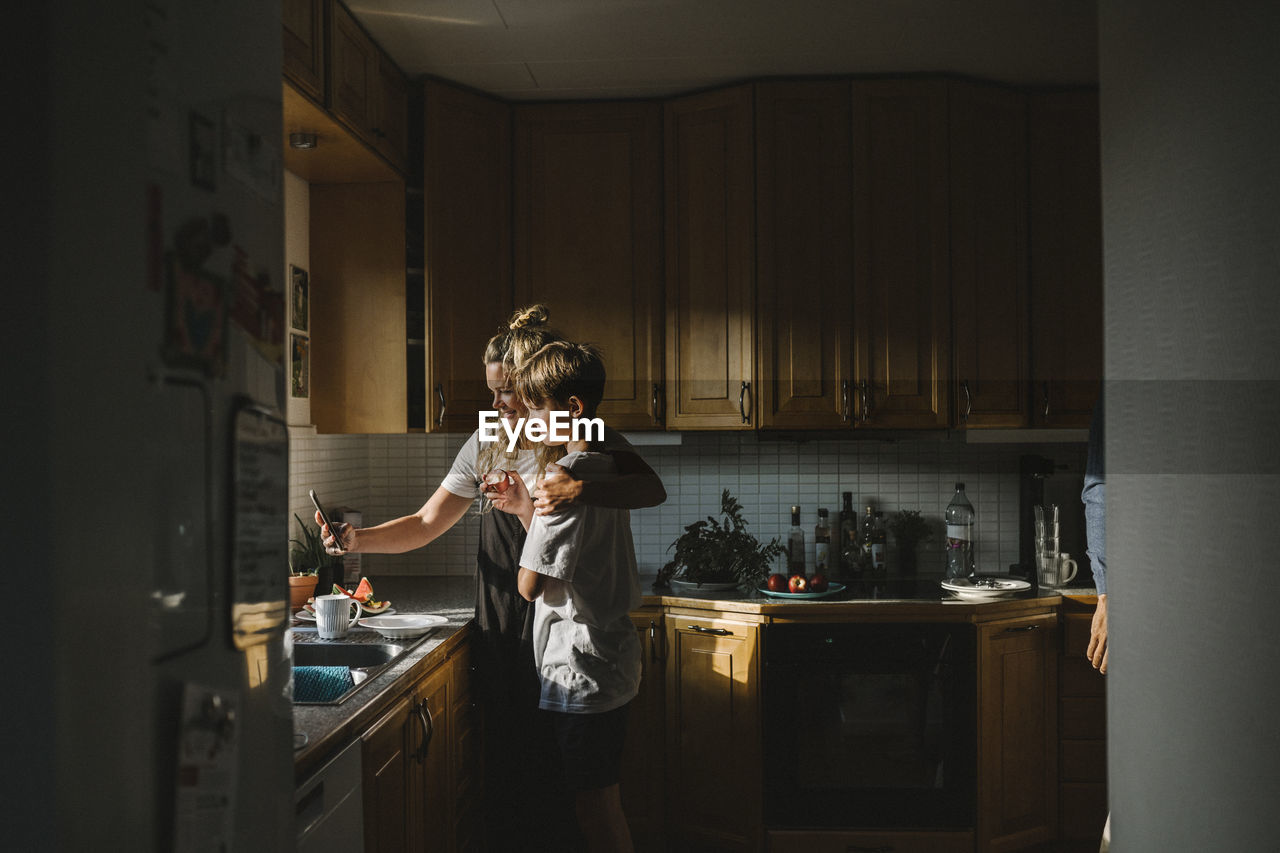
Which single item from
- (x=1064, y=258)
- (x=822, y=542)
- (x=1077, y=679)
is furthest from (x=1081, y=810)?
(x=1064, y=258)

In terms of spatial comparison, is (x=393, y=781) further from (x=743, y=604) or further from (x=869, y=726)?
(x=869, y=726)

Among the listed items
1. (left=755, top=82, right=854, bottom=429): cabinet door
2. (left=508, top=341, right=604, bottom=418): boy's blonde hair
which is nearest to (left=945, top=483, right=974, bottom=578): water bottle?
(left=755, top=82, right=854, bottom=429): cabinet door

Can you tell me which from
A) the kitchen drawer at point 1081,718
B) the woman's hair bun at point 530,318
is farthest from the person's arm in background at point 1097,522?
the woman's hair bun at point 530,318

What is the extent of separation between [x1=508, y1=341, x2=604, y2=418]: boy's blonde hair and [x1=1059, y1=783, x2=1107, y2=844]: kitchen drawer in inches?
71.4

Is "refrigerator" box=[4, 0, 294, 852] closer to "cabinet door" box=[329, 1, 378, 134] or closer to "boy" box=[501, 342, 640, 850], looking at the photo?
"boy" box=[501, 342, 640, 850]

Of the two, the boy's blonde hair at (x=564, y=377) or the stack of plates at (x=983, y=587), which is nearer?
the boy's blonde hair at (x=564, y=377)

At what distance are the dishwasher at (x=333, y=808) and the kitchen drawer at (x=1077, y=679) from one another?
1.99m

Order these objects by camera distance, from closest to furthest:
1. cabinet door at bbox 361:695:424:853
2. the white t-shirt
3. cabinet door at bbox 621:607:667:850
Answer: cabinet door at bbox 361:695:424:853 < the white t-shirt < cabinet door at bbox 621:607:667:850

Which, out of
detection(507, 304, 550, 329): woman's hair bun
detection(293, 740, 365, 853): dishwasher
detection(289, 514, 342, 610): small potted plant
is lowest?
detection(293, 740, 365, 853): dishwasher

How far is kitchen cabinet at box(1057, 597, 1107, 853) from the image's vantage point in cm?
260

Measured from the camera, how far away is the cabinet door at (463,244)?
105 inches

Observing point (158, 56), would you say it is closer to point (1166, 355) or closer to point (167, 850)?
point (167, 850)

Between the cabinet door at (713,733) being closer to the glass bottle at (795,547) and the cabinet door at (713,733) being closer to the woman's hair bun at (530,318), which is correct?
the glass bottle at (795,547)

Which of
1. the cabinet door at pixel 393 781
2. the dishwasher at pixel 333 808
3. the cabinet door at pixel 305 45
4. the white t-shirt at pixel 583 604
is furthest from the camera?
the white t-shirt at pixel 583 604
